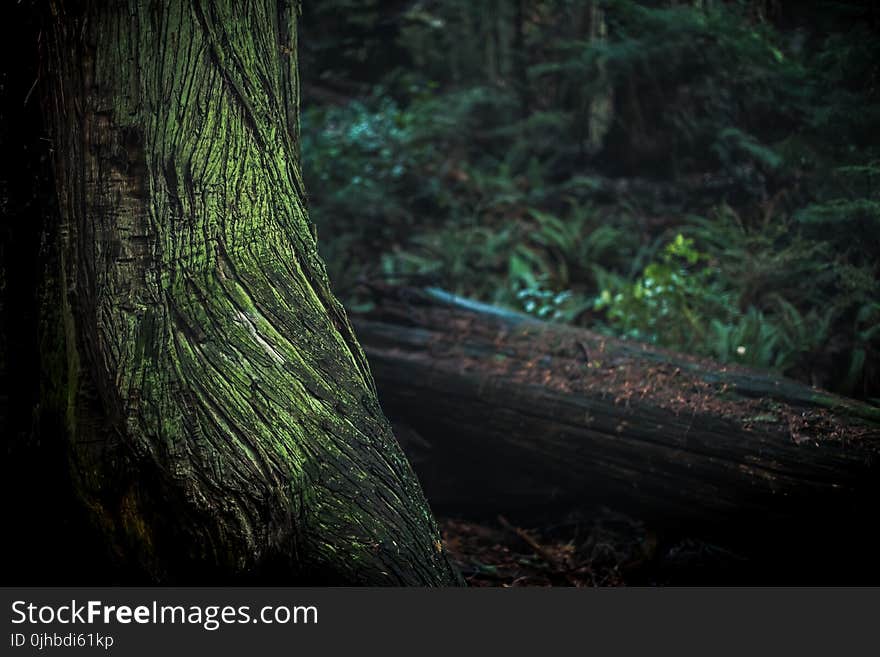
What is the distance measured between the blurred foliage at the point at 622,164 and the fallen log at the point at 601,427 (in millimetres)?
1194

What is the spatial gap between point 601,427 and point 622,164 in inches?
218

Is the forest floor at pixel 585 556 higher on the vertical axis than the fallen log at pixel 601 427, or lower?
lower

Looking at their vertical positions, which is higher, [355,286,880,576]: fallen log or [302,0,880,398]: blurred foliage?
[302,0,880,398]: blurred foliage

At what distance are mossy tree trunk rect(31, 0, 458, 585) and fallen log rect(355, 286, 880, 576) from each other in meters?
1.36

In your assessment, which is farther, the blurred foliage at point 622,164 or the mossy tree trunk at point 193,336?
the blurred foliage at point 622,164

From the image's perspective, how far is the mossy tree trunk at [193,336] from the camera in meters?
2.34

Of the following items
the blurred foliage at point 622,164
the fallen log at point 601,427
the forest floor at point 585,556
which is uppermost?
the blurred foliage at point 622,164

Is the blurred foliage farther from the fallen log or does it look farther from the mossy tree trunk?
the mossy tree trunk

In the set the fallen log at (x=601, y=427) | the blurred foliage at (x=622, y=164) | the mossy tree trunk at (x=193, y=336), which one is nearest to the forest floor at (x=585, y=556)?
the fallen log at (x=601, y=427)

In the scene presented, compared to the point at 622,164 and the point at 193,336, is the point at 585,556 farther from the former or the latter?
the point at 622,164

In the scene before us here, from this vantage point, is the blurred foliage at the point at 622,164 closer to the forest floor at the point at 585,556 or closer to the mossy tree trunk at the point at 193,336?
the forest floor at the point at 585,556

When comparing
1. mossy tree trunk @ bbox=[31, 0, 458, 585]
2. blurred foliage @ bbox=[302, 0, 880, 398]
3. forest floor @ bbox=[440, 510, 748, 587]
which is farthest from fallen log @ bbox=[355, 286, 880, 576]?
mossy tree trunk @ bbox=[31, 0, 458, 585]

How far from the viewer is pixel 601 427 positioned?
3.61 metres

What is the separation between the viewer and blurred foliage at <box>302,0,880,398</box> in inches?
192
